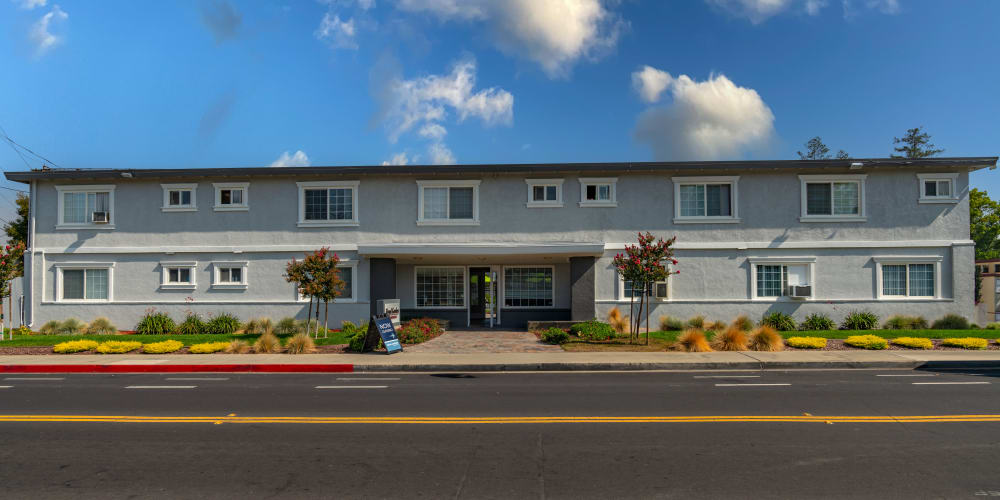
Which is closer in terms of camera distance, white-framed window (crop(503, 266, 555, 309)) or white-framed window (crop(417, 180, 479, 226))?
white-framed window (crop(417, 180, 479, 226))

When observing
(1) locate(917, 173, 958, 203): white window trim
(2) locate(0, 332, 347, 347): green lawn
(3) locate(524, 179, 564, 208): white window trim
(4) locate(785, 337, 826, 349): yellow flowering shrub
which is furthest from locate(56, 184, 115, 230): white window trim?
(1) locate(917, 173, 958, 203): white window trim

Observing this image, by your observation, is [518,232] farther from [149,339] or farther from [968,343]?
[968,343]

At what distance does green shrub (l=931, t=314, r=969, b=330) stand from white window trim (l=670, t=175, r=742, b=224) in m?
7.94

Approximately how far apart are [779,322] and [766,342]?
5.71 m

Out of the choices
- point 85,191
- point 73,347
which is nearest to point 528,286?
point 73,347

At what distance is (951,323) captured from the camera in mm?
21047

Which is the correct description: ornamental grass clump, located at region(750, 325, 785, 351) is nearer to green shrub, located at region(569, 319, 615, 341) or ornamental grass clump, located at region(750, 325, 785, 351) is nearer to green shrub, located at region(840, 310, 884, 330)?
green shrub, located at region(569, 319, 615, 341)

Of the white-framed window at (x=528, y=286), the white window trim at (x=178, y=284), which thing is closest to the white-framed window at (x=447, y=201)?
the white-framed window at (x=528, y=286)

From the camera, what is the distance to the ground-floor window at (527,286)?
23.6 m

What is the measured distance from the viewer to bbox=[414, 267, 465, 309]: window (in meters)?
23.8

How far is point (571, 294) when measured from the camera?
861 inches

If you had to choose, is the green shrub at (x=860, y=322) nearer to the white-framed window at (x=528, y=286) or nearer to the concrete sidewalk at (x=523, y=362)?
the concrete sidewalk at (x=523, y=362)

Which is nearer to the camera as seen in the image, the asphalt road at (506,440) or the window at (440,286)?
the asphalt road at (506,440)

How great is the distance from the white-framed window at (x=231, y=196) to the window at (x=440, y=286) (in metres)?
7.32
